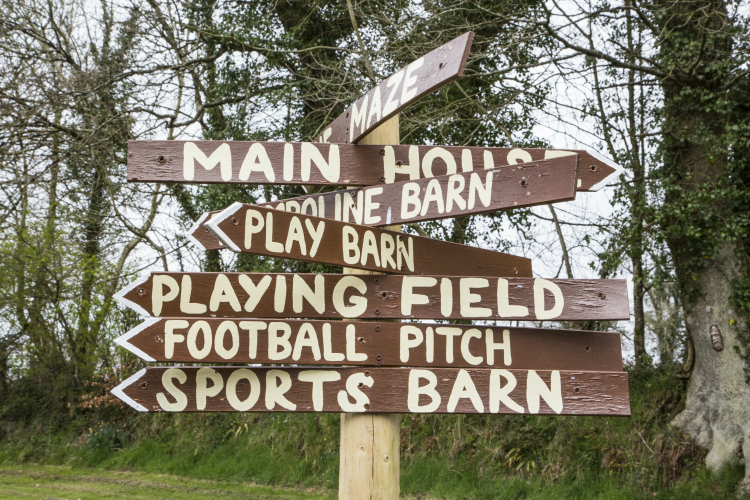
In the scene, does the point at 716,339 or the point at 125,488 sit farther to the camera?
the point at 125,488

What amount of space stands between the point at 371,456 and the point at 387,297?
2.47ft

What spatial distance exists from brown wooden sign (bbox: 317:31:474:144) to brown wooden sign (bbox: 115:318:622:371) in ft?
3.33

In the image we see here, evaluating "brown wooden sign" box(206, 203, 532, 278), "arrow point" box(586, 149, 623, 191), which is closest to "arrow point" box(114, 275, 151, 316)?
"brown wooden sign" box(206, 203, 532, 278)

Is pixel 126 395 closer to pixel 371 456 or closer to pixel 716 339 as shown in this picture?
pixel 371 456

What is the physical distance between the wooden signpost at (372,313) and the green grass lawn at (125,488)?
6.04m

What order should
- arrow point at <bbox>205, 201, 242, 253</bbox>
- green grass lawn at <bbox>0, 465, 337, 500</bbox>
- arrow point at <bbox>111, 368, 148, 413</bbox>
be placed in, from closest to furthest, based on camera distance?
arrow point at <bbox>205, 201, 242, 253</bbox> < arrow point at <bbox>111, 368, 148, 413</bbox> < green grass lawn at <bbox>0, 465, 337, 500</bbox>

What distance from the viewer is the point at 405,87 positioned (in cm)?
291

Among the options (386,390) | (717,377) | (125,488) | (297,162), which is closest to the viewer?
(386,390)

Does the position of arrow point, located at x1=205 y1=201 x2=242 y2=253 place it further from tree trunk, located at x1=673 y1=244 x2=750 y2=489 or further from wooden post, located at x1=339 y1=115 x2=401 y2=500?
tree trunk, located at x1=673 y1=244 x2=750 y2=489

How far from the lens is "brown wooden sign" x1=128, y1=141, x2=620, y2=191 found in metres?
3.04

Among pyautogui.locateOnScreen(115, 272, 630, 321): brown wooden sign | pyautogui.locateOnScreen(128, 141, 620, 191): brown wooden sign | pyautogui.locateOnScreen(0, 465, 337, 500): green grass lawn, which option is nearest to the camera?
pyautogui.locateOnScreen(115, 272, 630, 321): brown wooden sign

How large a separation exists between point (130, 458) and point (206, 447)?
137 cm

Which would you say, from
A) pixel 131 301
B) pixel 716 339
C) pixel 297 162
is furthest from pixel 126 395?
pixel 716 339

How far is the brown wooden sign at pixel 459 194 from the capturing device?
9.07 feet
